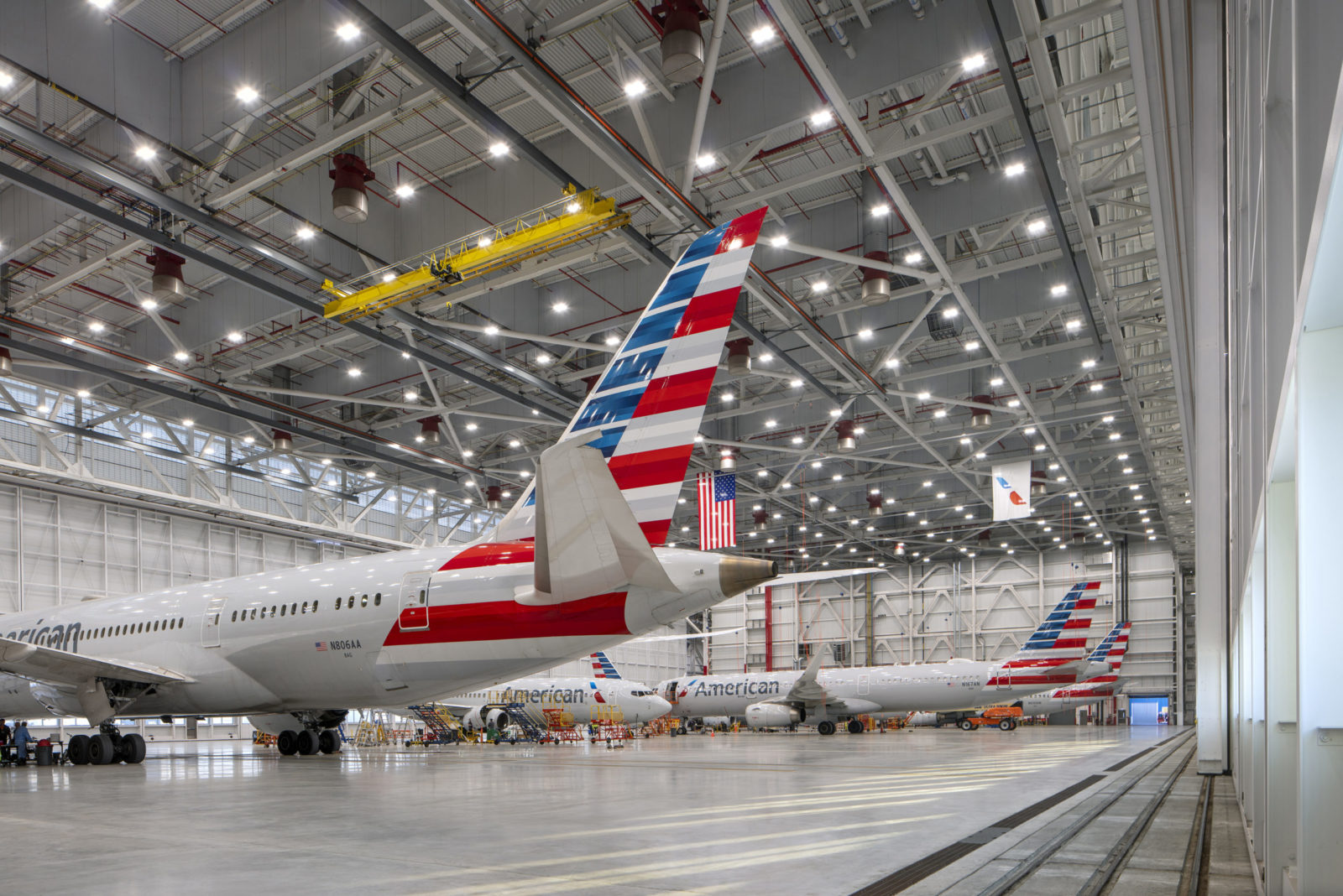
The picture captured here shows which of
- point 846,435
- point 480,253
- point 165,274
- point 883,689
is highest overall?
point 480,253

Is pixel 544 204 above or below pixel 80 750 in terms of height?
above

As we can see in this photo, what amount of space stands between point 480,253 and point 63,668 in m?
9.88

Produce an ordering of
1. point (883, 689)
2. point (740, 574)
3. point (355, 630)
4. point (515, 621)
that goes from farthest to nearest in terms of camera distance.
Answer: point (883, 689) < point (355, 630) < point (515, 621) < point (740, 574)

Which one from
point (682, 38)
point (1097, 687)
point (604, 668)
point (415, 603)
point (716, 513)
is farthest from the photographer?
point (1097, 687)

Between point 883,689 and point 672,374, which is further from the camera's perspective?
point 883,689

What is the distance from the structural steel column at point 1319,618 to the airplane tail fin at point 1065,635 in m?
33.1

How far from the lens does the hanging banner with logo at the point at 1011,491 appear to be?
86.3 feet

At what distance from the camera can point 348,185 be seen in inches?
557

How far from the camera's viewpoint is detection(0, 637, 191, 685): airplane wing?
587 inches

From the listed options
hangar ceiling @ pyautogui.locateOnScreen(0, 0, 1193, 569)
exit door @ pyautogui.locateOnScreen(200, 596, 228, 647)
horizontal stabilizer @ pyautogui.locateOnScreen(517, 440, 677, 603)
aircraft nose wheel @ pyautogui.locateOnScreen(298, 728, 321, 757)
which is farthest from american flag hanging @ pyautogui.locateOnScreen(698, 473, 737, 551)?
horizontal stabilizer @ pyautogui.locateOnScreen(517, 440, 677, 603)

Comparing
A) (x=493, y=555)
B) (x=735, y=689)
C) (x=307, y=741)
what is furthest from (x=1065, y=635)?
(x=493, y=555)

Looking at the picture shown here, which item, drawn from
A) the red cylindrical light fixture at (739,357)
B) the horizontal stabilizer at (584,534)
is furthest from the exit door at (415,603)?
the red cylindrical light fixture at (739,357)

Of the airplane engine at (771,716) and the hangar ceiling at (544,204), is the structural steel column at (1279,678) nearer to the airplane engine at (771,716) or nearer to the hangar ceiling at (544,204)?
the hangar ceiling at (544,204)

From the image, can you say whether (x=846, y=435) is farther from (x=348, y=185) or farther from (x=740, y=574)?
(x=740, y=574)
